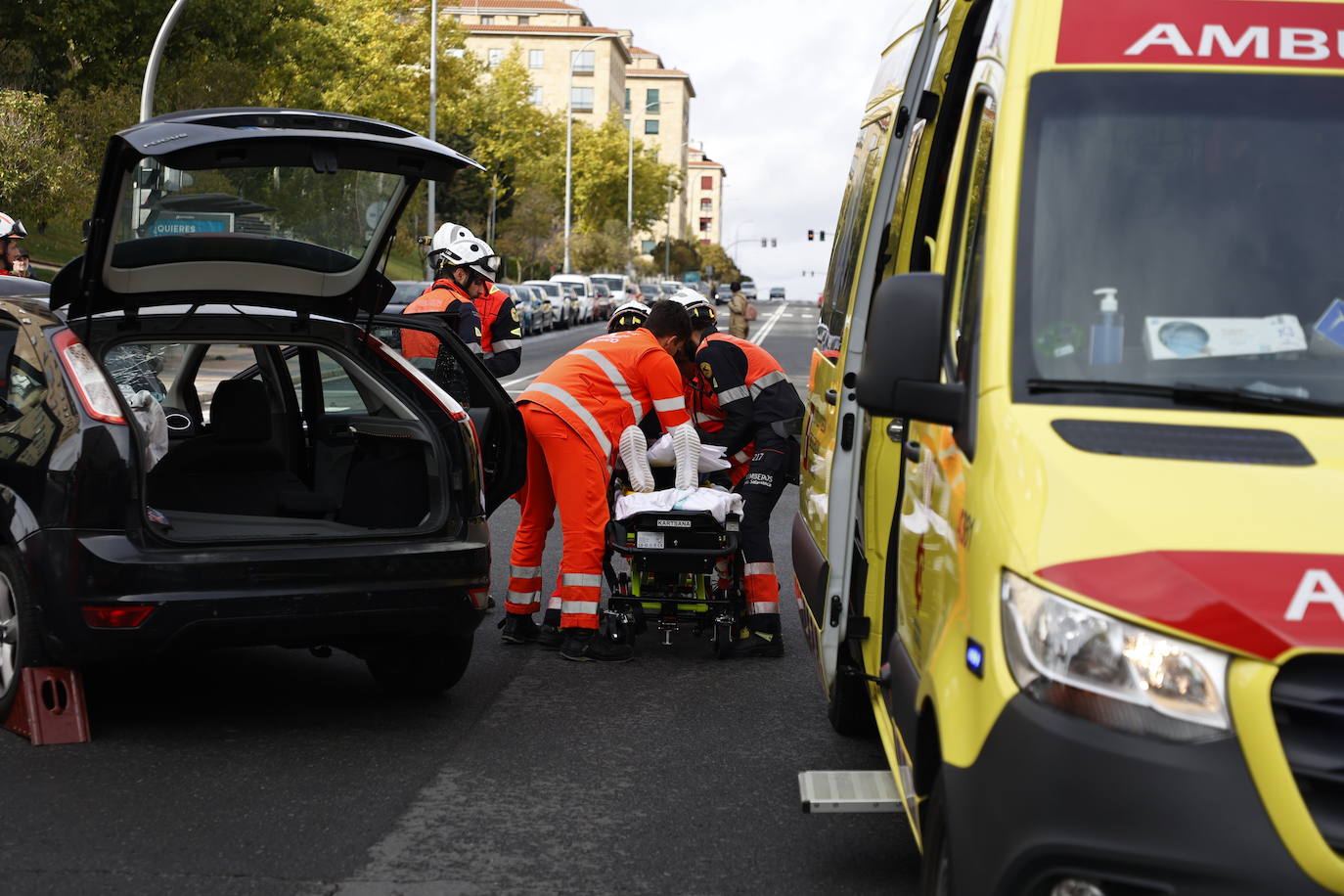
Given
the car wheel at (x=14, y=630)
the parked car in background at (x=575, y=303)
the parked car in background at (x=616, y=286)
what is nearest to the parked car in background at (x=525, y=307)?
the parked car in background at (x=575, y=303)

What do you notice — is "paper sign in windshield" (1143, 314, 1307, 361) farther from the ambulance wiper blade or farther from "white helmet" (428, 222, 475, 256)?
"white helmet" (428, 222, 475, 256)

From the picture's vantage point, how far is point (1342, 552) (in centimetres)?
297

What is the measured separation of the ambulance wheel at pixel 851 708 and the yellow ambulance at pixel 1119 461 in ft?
2.83

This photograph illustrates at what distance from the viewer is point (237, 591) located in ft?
19.6

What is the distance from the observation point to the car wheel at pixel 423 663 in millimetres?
6789

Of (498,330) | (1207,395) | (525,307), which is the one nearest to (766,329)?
(525,307)

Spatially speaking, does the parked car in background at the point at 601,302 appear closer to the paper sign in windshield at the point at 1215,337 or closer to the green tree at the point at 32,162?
the green tree at the point at 32,162

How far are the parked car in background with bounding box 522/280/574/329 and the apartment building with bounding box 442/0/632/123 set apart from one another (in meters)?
76.9

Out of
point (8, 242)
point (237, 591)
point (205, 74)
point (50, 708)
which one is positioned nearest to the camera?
point (237, 591)

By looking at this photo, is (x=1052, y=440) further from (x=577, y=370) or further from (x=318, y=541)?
(x=577, y=370)

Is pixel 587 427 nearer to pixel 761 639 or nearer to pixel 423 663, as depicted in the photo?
pixel 761 639

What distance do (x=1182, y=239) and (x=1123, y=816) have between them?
140cm

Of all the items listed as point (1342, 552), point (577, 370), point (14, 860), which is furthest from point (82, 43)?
point (1342, 552)

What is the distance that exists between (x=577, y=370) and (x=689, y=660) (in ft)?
4.51
